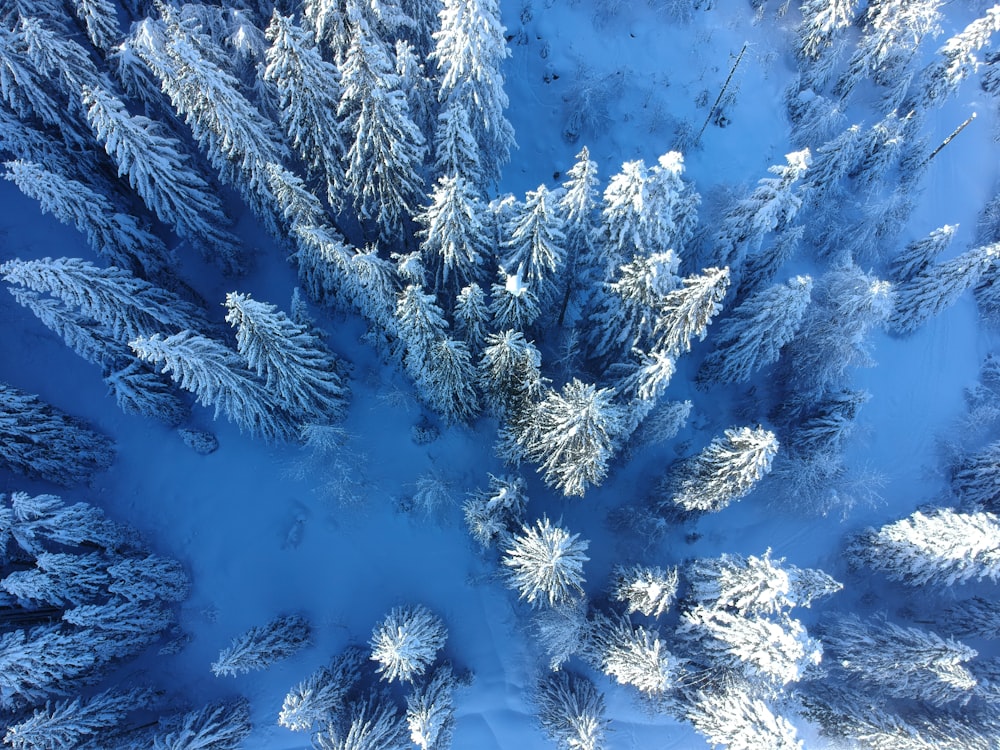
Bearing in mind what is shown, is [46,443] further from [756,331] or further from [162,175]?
[756,331]

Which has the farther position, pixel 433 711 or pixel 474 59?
pixel 474 59

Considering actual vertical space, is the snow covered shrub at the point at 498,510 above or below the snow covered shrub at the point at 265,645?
above

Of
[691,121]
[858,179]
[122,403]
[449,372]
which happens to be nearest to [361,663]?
[449,372]

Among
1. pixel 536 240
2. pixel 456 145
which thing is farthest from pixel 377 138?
pixel 536 240

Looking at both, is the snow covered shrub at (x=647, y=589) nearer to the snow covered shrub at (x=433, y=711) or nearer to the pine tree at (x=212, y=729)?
the snow covered shrub at (x=433, y=711)

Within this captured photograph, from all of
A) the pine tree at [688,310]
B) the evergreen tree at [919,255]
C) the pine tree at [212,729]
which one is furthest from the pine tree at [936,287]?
the pine tree at [212,729]

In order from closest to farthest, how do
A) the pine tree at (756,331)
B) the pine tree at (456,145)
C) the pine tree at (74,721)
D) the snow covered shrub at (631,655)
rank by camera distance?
the pine tree at (74,721), the snow covered shrub at (631,655), the pine tree at (456,145), the pine tree at (756,331)

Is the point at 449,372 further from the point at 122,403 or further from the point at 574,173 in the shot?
the point at 122,403
